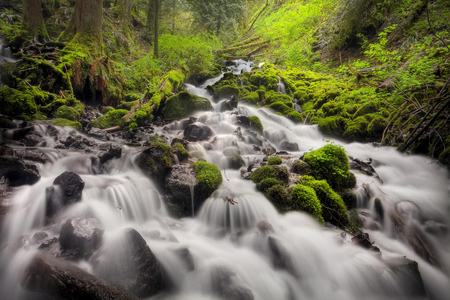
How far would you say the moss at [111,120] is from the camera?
7.05m

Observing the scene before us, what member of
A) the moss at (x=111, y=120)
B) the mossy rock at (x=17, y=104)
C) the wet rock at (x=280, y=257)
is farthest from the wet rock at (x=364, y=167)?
the mossy rock at (x=17, y=104)

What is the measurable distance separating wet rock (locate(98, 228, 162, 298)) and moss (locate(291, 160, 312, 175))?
3571mm

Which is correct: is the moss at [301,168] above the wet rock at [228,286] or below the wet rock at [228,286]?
above

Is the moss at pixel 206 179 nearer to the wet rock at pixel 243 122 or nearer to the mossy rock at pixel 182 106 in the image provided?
the wet rock at pixel 243 122

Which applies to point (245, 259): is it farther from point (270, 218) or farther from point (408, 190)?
point (408, 190)

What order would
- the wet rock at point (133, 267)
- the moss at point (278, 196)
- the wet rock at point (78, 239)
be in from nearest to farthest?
1. the wet rock at point (133, 267)
2. the wet rock at point (78, 239)
3. the moss at point (278, 196)

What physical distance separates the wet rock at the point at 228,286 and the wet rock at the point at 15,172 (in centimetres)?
350

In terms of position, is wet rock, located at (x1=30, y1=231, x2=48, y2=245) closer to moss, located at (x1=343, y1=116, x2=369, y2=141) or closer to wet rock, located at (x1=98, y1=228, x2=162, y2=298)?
wet rock, located at (x1=98, y1=228, x2=162, y2=298)

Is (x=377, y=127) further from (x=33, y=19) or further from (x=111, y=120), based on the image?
(x=33, y=19)

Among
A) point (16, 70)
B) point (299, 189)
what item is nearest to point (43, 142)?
point (16, 70)

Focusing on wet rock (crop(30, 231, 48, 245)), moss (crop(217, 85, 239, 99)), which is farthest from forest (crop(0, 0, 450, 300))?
moss (crop(217, 85, 239, 99))

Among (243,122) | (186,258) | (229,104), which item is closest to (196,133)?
(243,122)

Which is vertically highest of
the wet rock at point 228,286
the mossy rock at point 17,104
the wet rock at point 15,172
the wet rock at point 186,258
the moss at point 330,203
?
the mossy rock at point 17,104

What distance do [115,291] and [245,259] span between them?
6.36ft
